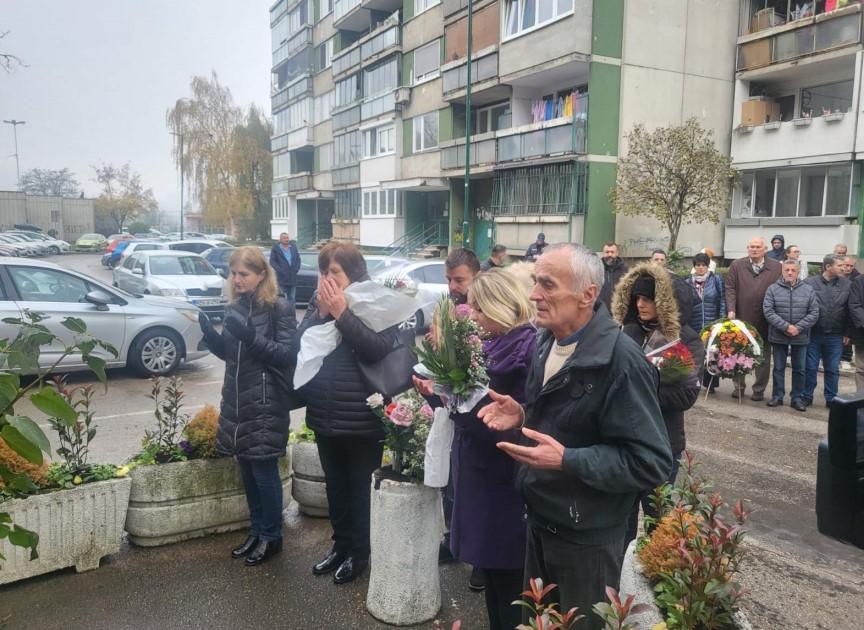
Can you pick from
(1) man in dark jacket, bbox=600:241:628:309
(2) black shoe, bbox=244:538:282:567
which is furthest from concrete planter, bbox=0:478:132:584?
(1) man in dark jacket, bbox=600:241:628:309

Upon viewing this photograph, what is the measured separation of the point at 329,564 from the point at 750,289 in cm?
729

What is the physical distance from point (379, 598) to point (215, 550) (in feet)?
4.51

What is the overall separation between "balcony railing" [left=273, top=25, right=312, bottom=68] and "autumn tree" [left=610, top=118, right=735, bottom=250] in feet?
99.3

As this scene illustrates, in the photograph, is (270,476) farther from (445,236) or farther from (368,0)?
(368,0)

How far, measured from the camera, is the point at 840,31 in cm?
1894

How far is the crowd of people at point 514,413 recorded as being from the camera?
7.30 ft

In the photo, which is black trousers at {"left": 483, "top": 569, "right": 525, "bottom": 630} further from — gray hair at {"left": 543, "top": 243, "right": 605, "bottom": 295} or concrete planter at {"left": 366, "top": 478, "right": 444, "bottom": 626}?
gray hair at {"left": 543, "top": 243, "right": 605, "bottom": 295}

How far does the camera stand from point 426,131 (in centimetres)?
2962

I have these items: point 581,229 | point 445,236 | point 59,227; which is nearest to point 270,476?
point 581,229

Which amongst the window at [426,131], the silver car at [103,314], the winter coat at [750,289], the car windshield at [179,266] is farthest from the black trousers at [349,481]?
the window at [426,131]

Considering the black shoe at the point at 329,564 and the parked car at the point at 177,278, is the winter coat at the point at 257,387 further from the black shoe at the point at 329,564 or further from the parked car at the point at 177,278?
the parked car at the point at 177,278

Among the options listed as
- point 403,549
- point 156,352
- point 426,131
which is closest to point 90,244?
point 426,131

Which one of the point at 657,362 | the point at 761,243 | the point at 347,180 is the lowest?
the point at 657,362

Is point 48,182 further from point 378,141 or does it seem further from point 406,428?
point 406,428
